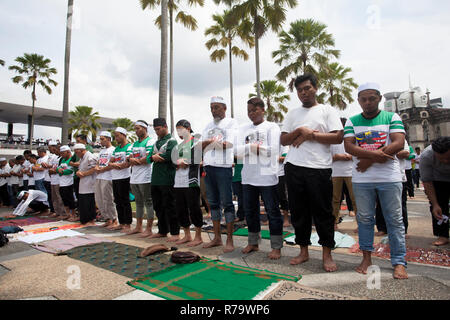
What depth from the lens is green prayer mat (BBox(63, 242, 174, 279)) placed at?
2.98 metres

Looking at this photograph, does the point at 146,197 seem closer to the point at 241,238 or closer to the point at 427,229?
the point at 241,238

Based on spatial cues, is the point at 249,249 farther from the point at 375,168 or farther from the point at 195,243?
the point at 375,168

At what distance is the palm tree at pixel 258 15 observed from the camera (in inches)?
492

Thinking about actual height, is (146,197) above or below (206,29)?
below

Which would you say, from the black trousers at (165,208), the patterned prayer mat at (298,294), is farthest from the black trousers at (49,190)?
the patterned prayer mat at (298,294)

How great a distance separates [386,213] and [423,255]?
1100mm

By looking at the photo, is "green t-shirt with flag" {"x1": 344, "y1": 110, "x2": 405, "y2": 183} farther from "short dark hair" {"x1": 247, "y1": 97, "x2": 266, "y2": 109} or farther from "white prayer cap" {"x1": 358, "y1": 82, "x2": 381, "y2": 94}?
"short dark hair" {"x1": 247, "y1": 97, "x2": 266, "y2": 109}

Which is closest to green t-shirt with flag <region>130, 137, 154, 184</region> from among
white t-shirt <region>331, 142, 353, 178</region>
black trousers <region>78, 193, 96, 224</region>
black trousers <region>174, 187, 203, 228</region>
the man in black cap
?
the man in black cap

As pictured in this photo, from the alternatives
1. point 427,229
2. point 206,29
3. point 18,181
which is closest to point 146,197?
point 427,229

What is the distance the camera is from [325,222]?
116 inches

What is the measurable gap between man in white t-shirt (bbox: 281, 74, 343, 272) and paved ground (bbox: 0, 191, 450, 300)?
265mm

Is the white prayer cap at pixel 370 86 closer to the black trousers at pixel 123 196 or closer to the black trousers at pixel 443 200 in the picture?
the black trousers at pixel 443 200

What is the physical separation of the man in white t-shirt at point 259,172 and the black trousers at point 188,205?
989 mm

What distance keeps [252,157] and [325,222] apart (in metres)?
1.18
